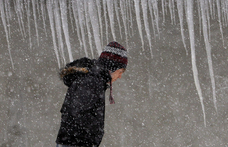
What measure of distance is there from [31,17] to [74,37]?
515 millimetres

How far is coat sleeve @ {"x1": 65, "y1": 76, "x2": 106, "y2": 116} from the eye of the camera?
136 cm

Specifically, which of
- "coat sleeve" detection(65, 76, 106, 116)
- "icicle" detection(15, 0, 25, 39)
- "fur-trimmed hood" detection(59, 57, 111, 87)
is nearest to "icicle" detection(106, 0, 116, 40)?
"icicle" detection(15, 0, 25, 39)

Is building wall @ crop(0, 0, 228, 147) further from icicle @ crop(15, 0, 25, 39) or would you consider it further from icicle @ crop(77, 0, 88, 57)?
icicle @ crop(77, 0, 88, 57)

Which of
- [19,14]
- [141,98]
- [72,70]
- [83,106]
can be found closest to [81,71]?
[72,70]

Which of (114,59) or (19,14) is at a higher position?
(19,14)

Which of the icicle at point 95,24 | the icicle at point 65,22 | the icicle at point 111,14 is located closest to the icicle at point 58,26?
the icicle at point 65,22

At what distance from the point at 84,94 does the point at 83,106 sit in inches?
2.7

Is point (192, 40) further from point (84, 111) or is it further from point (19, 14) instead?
point (19, 14)

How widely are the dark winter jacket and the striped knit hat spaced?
6.2 inches

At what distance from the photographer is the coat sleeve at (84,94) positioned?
136 cm

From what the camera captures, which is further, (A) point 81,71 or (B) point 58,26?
(B) point 58,26

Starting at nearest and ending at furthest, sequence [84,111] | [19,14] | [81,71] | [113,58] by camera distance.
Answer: [84,111] → [81,71] → [113,58] → [19,14]

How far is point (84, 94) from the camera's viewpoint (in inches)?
54.4

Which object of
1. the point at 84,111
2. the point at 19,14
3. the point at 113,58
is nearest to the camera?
the point at 84,111
